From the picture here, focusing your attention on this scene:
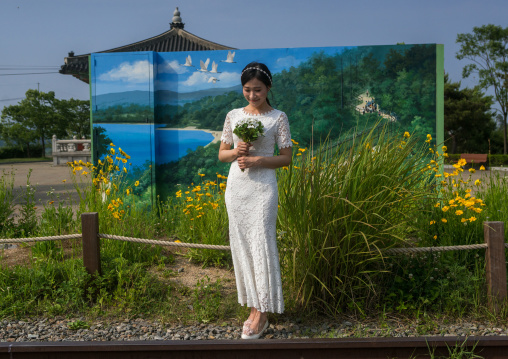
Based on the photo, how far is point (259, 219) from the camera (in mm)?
2898

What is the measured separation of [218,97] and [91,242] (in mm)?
3323

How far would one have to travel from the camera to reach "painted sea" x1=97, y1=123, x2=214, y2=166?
6273 mm

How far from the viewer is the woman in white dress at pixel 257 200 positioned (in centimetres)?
290

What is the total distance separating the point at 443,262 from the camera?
12.1 ft

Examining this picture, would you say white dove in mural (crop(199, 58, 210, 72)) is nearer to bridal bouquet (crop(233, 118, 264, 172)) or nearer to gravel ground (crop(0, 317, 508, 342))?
bridal bouquet (crop(233, 118, 264, 172))

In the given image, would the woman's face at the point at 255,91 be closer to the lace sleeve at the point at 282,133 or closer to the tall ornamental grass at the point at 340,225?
the lace sleeve at the point at 282,133

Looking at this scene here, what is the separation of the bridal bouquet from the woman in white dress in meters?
0.05

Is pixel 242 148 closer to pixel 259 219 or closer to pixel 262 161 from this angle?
pixel 262 161

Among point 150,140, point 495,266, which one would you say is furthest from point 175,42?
point 495,266

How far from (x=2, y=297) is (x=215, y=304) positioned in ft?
5.30

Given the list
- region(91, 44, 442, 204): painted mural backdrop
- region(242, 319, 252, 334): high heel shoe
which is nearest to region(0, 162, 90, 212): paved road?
region(91, 44, 442, 204): painted mural backdrop

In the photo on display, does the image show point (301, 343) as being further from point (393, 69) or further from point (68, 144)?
point (68, 144)

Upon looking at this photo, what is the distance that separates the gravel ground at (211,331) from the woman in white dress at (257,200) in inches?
9.8

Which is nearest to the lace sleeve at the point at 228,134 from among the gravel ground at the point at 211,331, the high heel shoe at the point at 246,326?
the high heel shoe at the point at 246,326
